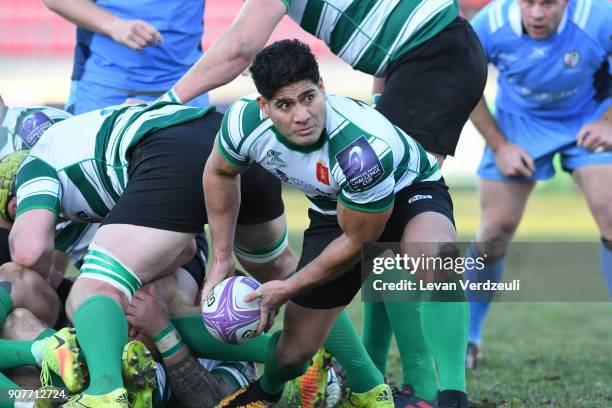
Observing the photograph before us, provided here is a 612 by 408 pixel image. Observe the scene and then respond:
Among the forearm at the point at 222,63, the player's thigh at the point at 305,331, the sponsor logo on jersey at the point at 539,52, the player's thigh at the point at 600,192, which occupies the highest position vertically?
the forearm at the point at 222,63

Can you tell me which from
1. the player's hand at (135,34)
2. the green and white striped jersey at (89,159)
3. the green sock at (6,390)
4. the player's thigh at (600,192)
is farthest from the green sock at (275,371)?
the player's thigh at (600,192)

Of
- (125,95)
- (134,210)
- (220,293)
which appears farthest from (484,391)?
(125,95)

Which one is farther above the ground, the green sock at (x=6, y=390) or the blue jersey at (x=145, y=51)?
the blue jersey at (x=145, y=51)

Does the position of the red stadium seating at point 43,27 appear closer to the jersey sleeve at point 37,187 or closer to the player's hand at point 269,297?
the jersey sleeve at point 37,187

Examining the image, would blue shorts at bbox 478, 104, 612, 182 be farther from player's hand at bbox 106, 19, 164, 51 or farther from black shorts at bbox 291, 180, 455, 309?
player's hand at bbox 106, 19, 164, 51

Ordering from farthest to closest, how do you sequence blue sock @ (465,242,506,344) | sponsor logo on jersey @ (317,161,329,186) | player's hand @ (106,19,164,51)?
blue sock @ (465,242,506,344) < player's hand @ (106,19,164,51) < sponsor logo on jersey @ (317,161,329,186)

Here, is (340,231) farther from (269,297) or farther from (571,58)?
(571,58)

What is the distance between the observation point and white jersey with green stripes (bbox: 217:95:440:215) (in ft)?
11.8

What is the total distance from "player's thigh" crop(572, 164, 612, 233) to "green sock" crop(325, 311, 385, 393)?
2.06m

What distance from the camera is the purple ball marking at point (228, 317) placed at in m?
3.87

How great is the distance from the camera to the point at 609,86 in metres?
6.18

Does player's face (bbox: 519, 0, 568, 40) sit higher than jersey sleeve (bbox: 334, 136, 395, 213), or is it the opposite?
jersey sleeve (bbox: 334, 136, 395, 213)

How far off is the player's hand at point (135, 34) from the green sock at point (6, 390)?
1.81m

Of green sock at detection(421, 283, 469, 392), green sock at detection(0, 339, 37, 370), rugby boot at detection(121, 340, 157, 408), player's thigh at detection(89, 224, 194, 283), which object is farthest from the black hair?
green sock at detection(0, 339, 37, 370)
